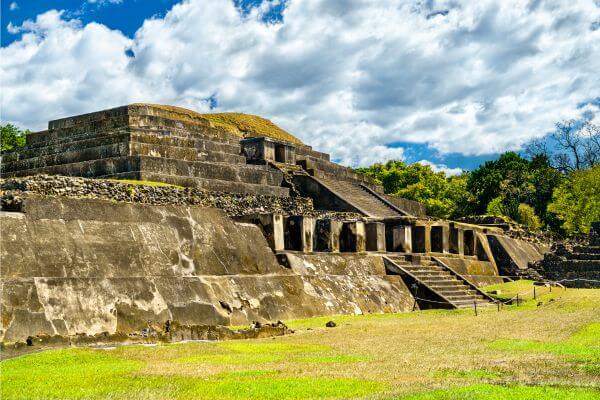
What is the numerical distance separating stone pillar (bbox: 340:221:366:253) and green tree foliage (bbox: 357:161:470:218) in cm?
3282

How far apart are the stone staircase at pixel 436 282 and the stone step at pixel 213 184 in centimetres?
525

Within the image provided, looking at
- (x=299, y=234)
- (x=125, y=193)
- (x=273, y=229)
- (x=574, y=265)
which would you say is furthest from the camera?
(x=574, y=265)

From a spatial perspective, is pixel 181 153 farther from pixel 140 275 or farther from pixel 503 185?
pixel 503 185

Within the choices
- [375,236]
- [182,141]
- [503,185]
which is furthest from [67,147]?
[503,185]

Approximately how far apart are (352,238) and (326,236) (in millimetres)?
982

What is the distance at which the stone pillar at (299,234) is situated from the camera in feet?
61.8

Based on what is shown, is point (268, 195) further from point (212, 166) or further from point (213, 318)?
point (213, 318)

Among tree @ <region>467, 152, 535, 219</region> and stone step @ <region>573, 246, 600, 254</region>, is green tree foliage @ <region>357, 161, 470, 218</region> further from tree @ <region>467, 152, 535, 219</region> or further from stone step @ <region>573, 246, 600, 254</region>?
stone step @ <region>573, 246, 600, 254</region>

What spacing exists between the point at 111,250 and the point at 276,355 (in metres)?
4.72

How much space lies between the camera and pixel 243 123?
121 ft

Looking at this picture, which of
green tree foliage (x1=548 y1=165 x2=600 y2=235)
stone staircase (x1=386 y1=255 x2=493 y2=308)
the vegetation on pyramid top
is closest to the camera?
stone staircase (x1=386 y1=255 x2=493 y2=308)

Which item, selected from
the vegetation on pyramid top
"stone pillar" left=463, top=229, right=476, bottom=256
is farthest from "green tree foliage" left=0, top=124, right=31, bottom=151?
"stone pillar" left=463, top=229, right=476, bottom=256

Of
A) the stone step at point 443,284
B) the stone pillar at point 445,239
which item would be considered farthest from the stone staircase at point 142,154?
the stone step at point 443,284

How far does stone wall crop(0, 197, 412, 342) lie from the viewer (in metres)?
11.4
